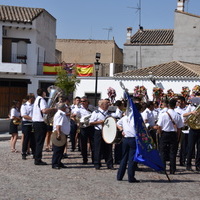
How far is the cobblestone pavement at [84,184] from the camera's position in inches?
341

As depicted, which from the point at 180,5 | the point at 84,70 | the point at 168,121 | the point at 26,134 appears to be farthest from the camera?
the point at 180,5

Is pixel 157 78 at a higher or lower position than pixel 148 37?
lower

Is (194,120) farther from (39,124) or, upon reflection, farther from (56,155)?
(39,124)

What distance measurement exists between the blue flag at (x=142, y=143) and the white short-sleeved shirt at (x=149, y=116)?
8.03 feet

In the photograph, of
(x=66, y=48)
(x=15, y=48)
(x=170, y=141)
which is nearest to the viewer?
(x=170, y=141)

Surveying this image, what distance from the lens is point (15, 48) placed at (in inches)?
1463

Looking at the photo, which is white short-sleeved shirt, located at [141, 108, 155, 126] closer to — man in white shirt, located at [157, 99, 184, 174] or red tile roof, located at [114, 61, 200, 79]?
man in white shirt, located at [157, 99, 184, 174]

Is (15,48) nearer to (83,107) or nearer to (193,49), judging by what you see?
(193,49)

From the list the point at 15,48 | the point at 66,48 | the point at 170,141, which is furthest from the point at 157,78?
the point at 170,141

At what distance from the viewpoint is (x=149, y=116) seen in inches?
509

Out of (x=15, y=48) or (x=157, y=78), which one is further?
(x=15, y=48)

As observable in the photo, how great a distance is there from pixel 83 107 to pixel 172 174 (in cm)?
341

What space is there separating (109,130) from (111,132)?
0.09 meters

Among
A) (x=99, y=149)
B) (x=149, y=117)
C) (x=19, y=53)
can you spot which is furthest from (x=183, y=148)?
(x=19, y=53)
